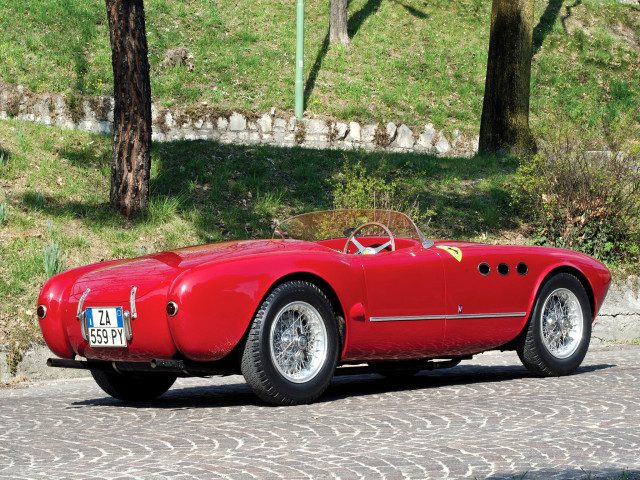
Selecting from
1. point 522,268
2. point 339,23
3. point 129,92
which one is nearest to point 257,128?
point 339,23

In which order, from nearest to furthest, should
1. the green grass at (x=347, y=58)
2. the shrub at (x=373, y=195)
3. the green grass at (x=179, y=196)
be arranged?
1. the green grass at (x=179, y=196)
2. the shrub at (x=373, y=195)
3. the green grass at (x=347, y=58)

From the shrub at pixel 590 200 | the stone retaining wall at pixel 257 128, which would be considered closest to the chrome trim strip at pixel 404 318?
the shrub at pixel 590 200

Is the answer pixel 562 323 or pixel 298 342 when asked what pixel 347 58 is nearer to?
pixel 562 323

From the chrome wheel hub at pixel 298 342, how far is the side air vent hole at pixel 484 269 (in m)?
1.48

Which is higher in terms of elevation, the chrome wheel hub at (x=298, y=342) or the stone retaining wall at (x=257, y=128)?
the stone retaining wall at (x=257, y=128)

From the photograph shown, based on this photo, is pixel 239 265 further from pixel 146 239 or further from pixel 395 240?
pixel 146 239

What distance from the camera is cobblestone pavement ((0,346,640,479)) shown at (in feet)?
12.0

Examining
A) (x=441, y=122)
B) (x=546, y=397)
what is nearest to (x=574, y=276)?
(x=546, y=397)

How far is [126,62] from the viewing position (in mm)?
10680

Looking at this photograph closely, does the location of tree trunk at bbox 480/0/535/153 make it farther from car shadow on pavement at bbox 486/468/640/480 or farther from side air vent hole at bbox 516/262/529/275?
car shadow on pavement at bbox 486/468/640/480

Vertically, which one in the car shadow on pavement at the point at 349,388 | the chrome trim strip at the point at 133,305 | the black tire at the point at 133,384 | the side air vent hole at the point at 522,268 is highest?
the side air vent hole at the point at 522,268

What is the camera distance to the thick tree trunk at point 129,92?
10.7 metres

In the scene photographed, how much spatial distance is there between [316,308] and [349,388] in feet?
4.76

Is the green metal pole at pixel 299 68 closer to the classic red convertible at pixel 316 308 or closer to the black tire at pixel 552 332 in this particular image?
the classic red convertible at pixel 316 308
